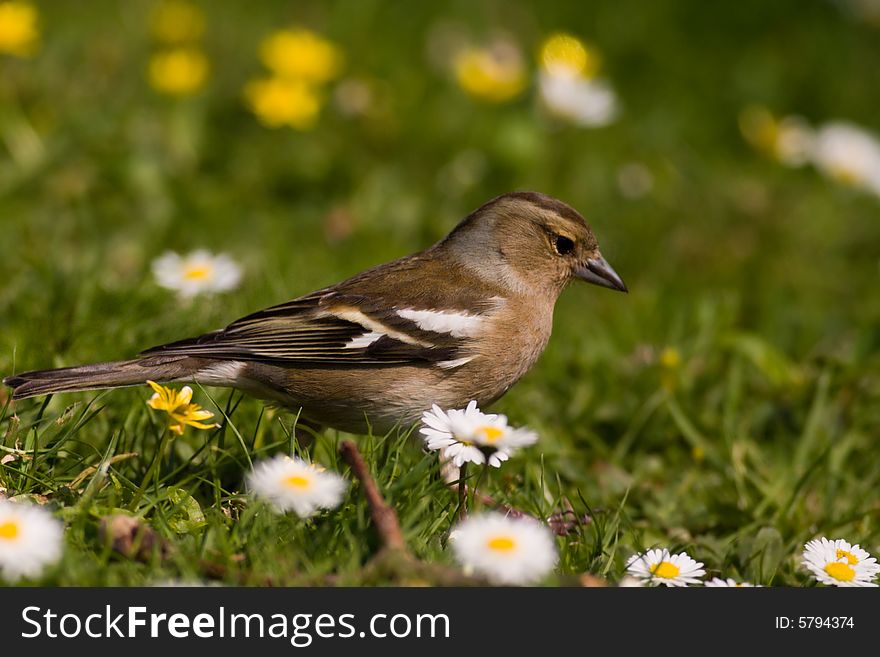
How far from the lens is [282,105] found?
25.3 feet

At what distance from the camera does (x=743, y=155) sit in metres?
9.31

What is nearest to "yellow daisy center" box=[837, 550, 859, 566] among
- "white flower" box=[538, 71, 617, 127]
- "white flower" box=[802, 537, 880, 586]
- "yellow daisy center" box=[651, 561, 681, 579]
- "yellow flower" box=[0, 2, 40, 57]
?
"white flower" box=[802, 537, 880, 586]

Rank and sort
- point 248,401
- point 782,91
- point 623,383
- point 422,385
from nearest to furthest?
1. point 422,385
2. point 248,401
3. point 623,383
4. point 782,91

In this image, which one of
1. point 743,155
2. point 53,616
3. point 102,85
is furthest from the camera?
point 743,155

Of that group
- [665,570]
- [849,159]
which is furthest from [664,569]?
[849,159]

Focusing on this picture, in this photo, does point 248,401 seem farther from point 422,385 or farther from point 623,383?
point 623,383

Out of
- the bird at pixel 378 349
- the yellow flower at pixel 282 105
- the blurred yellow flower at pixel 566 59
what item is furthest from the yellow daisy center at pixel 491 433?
the blurred yellow flower at pixel 566 59

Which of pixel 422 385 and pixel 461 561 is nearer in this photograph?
pixel 461 561

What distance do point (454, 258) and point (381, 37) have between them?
494 centimetres

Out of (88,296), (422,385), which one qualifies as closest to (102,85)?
(88,296)

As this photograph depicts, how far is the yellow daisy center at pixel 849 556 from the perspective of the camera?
382 centimetres

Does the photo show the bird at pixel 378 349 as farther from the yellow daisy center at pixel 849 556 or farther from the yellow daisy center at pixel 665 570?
the yellow daisy center at pixel 849 556

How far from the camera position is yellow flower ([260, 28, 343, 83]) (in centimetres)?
809

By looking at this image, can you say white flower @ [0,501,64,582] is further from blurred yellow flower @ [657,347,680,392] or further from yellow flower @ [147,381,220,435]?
blurred yellow flower @ [657,347,680,392]
